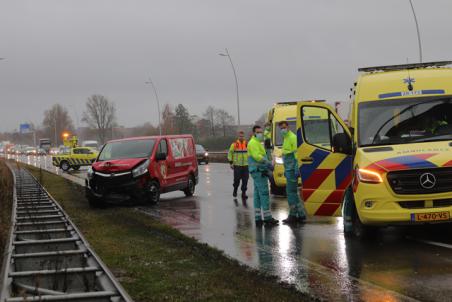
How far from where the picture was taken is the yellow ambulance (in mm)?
8141

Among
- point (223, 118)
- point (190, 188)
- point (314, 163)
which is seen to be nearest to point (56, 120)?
point (223, 118)

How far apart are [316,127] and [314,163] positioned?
7.81ft

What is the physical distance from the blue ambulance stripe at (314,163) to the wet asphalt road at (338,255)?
992 millimetres

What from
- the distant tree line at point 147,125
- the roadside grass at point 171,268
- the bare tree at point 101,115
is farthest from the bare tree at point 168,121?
the roadside grass at point 171,268

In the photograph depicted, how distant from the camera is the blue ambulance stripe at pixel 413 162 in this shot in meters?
8.07

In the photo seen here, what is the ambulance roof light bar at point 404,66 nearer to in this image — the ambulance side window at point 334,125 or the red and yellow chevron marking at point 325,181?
the ambulance side window at point 334,125

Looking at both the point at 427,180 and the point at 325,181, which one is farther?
the point at 325,181

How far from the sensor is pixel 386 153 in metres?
8.48

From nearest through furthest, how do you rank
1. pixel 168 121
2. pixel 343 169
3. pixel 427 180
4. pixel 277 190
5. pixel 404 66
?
pixel 427 180 → pixel 343 169 → pixel 404 66 → pixel 277 190 → pixel 168 121

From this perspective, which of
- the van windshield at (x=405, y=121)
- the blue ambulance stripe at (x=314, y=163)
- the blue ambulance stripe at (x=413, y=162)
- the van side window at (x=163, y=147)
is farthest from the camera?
the van side window at (x=163, y=147)

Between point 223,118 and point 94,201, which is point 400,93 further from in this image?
point 223,118

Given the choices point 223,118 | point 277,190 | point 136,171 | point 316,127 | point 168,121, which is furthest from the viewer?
point 223,118

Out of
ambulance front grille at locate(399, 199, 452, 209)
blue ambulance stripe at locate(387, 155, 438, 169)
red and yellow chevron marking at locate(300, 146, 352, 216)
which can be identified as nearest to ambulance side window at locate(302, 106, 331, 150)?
red and yellow chevron marking at locate(300, 146, 352, 216)

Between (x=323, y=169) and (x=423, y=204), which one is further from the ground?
(x=323, y=169)
